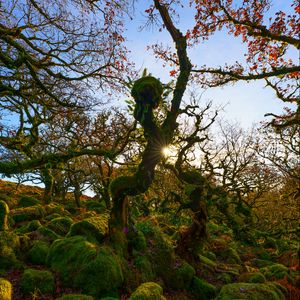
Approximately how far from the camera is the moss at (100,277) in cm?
771

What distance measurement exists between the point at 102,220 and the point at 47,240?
209 centimetres

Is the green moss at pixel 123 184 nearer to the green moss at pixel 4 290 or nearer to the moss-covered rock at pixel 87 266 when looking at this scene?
the moss-covered rock at pixel 87 266

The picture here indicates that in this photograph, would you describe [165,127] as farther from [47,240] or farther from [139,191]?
[47,240]

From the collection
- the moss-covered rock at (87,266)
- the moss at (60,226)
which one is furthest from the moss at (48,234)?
the moss-covered rock at (87,266)

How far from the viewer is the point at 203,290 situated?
9844 mm

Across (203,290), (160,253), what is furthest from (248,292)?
(160,253)

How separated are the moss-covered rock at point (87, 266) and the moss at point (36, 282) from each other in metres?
0.53

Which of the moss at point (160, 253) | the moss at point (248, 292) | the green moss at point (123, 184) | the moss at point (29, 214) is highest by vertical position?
the green moss at point (123, 184)

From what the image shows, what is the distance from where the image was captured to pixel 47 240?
10477 millimetres

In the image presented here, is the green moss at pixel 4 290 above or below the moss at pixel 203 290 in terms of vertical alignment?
above

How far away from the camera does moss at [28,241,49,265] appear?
9219 mm

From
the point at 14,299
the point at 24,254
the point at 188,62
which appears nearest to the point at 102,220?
the point at 24,254

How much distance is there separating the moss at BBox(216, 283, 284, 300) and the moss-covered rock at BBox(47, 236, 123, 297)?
2972 mm

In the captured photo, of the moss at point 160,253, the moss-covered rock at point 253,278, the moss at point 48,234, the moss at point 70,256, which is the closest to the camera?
the moss at point 70,256
